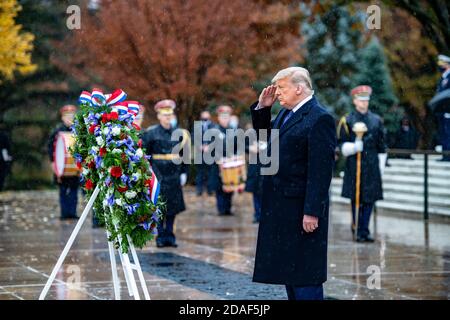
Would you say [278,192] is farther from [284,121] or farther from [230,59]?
[230,59]

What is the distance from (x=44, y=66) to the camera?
127ft

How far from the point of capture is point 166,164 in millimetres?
14281

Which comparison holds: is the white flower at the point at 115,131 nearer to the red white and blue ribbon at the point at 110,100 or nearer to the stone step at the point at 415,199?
the red white and blue ribbon at the point at 110,100

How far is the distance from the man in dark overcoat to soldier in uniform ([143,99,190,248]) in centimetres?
643

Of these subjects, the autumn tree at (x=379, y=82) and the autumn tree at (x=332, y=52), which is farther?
the autumn tree at (x=332, y=52)

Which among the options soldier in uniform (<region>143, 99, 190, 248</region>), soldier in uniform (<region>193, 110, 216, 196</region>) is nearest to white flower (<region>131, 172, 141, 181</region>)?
soldier in uniform (<region>143, 99, 190, 248</region>)

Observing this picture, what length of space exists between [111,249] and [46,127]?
30799 mm

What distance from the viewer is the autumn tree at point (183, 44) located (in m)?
29.1

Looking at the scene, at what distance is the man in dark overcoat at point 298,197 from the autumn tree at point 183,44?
67.2 feet

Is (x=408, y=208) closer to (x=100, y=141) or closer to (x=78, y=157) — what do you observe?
(x=78, y=157)

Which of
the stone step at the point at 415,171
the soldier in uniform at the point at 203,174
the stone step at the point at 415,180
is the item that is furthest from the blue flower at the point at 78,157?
the soldier in uniform at the point at 203,174
